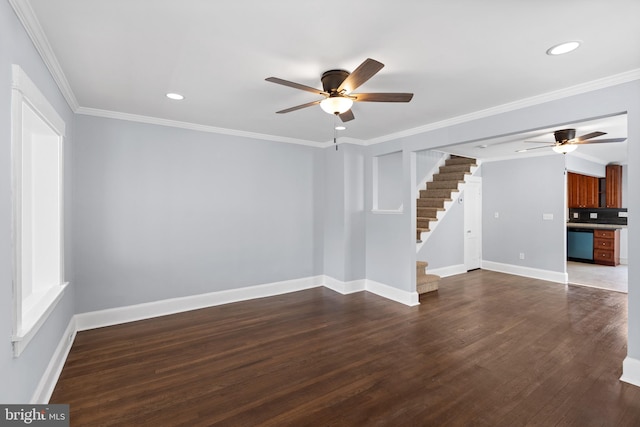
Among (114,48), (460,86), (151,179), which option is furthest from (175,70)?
(460,86)

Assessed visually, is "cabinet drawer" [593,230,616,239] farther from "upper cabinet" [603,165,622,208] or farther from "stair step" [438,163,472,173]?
"stair step" [438,163,472,173]

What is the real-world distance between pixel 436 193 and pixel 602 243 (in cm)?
449

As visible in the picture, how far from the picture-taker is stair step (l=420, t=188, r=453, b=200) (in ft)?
20.2

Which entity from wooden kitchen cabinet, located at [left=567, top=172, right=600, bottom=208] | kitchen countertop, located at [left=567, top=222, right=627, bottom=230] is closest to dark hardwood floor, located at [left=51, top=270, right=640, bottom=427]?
kitchen countertop, located at [left=567, top=222, right=627, bottom=230]

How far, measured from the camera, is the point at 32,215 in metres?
2.62

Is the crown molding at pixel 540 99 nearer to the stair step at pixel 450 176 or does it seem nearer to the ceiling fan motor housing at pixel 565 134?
the ceiling fan motor housing at pixel 565 134

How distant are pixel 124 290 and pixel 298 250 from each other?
8.26 ft

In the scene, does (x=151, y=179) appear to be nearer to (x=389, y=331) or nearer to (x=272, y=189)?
(x=272, y=189)

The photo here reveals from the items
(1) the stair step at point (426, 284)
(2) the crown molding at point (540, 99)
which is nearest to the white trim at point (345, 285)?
(1) the stair step at point (426, 284)

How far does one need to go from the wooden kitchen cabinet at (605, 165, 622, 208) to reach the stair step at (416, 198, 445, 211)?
5119 millimetres

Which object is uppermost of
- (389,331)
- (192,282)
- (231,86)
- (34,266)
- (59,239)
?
(231,86)

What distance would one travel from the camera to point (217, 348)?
3121mm

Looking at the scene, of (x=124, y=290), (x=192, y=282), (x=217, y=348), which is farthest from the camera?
(x=192, y=282)

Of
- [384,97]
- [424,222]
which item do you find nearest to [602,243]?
[424,222]
